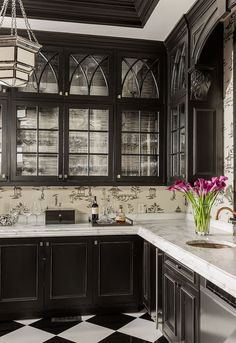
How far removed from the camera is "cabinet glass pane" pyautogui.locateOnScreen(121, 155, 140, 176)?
4238 mm

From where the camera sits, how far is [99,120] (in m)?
4.21

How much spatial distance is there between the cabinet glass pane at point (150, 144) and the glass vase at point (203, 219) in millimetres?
1304

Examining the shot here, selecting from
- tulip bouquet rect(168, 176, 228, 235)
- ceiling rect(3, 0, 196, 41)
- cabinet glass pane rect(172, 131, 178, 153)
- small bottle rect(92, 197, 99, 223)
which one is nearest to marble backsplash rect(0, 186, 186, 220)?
small bottle rect(92, 197, 99, 223)

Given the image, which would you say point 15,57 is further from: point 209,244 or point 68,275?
point 68,275

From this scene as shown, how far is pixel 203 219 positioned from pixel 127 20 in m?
2.11

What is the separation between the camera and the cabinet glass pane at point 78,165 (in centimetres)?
414

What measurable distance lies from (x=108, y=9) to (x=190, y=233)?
2.26 metres

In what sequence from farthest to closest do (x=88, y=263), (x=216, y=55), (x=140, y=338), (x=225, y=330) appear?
(x=88, y=263), (x=216, y=55), (x=140, y=338), (x=225, y=330)

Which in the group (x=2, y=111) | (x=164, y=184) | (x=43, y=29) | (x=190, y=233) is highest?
(x=43, y=29)

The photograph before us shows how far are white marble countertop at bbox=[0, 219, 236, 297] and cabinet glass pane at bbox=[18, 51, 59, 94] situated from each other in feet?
4.77

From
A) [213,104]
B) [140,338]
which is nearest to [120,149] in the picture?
[213,104]

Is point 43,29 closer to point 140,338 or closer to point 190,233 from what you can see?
point 190,233

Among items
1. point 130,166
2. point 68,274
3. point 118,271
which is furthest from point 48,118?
point 118,271

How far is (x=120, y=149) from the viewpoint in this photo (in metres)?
4.21
